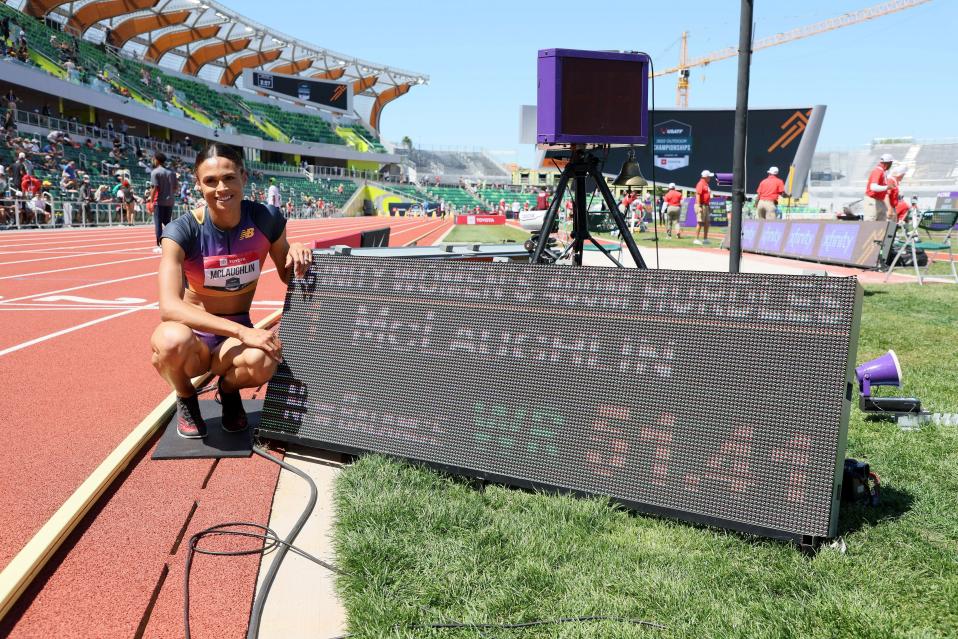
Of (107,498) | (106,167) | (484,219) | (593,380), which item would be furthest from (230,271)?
(484,219)

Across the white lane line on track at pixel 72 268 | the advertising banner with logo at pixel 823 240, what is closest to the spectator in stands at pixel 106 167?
the white lane line on track at pixel 72 268

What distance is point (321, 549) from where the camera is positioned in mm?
2629

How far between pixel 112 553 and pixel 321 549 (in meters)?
0.79

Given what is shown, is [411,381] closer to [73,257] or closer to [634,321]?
[634,321]

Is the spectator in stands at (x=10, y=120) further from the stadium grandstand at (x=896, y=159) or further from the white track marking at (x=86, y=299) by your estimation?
the stadium grandstand at (x=896, y=159)

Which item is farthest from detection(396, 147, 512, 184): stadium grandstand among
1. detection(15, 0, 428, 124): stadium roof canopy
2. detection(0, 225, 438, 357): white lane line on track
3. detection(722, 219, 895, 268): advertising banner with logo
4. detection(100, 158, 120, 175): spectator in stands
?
detection(0, 225, 438, 357): white lane line on track

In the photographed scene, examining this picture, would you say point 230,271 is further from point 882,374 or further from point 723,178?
point 723,178

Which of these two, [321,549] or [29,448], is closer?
[321,549]

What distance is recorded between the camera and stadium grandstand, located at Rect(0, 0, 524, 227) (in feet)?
89.7

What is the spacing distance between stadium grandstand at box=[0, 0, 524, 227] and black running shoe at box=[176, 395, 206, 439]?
22.1m

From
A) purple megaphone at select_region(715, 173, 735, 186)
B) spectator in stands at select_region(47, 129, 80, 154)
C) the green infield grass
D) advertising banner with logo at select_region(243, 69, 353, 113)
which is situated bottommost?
the green infield grass

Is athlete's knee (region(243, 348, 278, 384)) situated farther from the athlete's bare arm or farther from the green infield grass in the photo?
the green infield grass

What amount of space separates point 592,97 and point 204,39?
197ft

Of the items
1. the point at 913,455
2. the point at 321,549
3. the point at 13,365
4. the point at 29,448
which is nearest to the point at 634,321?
the point at 321,549
